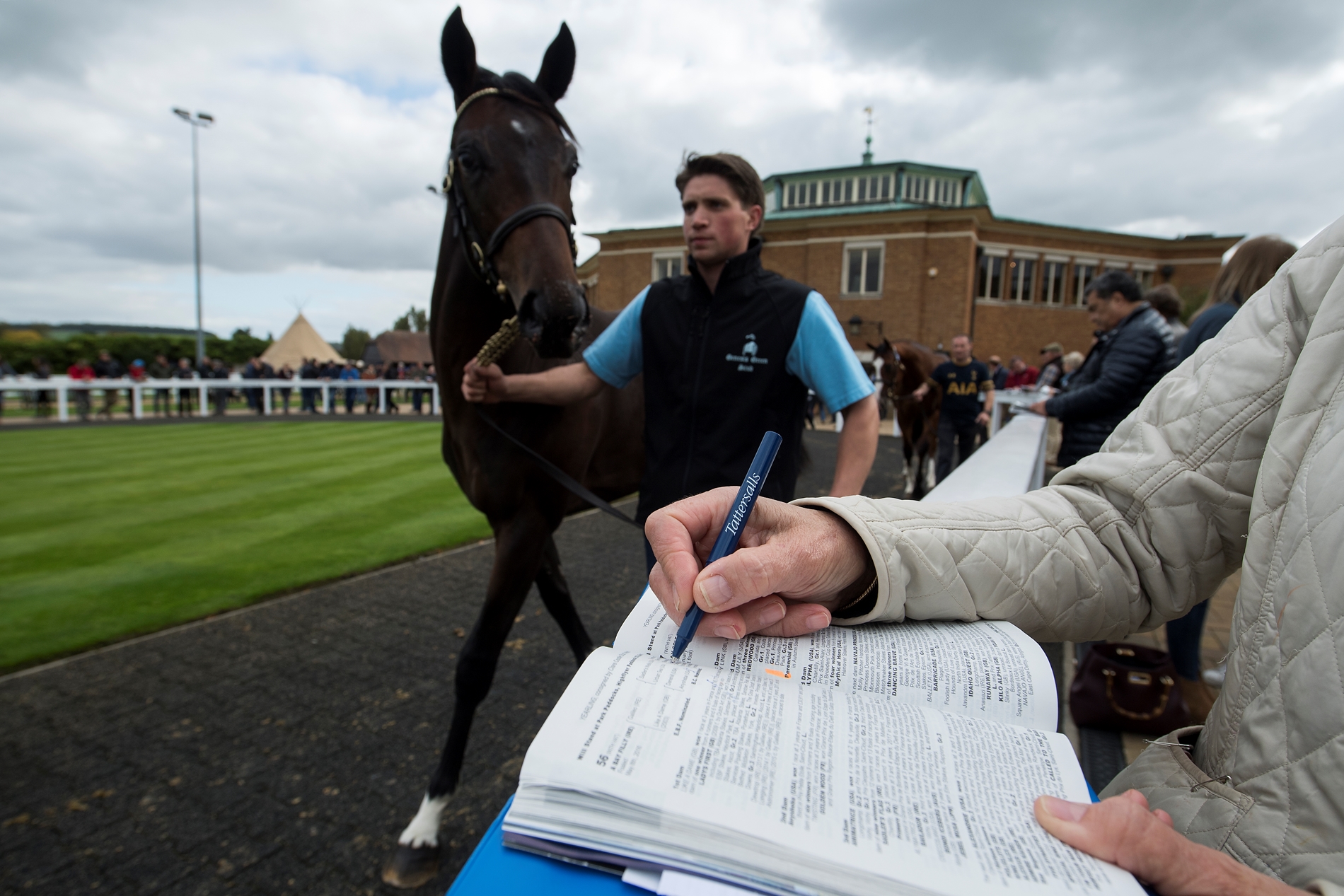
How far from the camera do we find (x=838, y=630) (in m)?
0.94

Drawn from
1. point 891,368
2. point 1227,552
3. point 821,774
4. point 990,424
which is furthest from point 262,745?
point 990,424

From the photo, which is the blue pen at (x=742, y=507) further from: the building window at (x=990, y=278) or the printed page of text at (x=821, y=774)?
the building window at (x=990, y=278)

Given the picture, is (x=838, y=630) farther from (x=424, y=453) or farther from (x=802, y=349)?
(x=424, y=453)

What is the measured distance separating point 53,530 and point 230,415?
15799 mm

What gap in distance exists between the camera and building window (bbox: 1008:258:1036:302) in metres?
30.5

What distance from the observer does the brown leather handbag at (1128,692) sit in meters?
2.92

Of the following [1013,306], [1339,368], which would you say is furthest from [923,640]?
[1013,306]

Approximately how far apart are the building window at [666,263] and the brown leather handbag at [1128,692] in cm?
3042

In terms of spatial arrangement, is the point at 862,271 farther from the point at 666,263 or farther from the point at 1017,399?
the point at 1017,399

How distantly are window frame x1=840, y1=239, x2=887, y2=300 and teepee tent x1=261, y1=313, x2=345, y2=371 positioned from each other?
3246 centimetres

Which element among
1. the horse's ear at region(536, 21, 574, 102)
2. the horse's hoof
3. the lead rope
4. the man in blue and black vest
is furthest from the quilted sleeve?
the horse's ear at region(536, 21, 574, 102)

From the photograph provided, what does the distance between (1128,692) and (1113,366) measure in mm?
1886

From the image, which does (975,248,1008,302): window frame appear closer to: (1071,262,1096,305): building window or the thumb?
(1071,262,1096,305): building window

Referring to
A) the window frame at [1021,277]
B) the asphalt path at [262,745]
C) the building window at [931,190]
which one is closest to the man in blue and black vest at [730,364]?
the asphalt path at [262,745]
